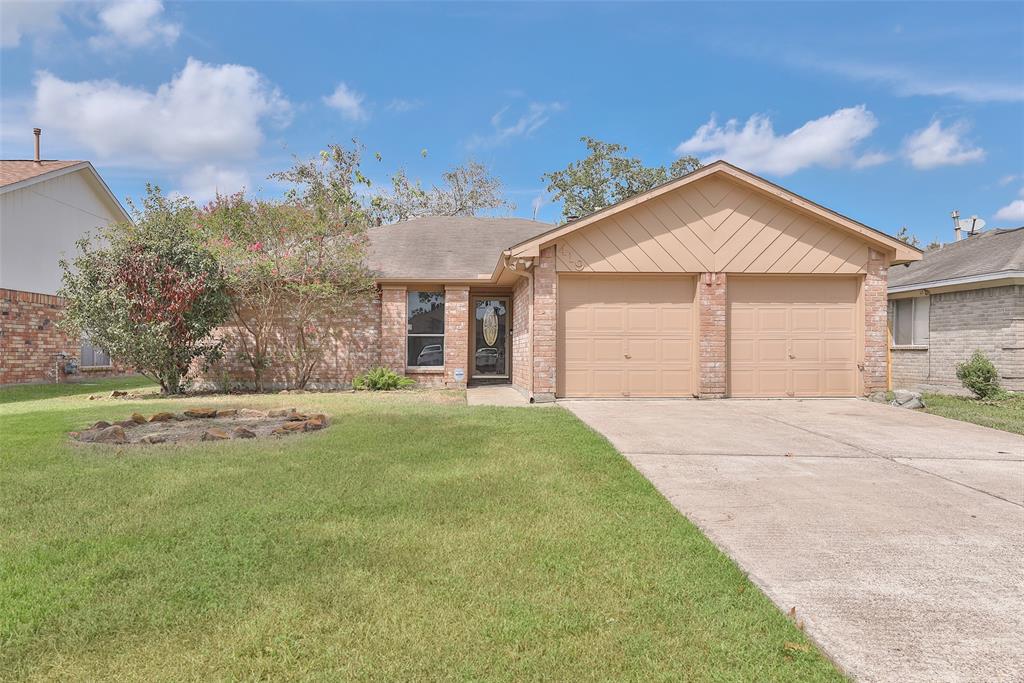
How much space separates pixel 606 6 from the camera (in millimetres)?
11852

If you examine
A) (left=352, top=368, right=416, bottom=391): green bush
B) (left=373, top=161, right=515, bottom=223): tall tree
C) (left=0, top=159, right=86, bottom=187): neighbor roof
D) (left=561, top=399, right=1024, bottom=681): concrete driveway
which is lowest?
(left=561, top=399, right=1024, bottom=681): concrete driveway

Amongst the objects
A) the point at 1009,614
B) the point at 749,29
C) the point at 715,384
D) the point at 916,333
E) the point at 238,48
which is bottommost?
the point at 1009,614

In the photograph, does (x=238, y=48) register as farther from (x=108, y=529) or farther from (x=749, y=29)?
(x=108, y=529)

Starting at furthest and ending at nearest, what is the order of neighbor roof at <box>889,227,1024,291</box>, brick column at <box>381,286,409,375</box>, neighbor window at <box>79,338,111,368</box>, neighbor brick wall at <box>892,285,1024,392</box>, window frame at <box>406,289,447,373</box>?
neighbor window at <box>79,338,111,368</box>
window frame at <box>406,289,447,373</box>
brick column at <box>381,286,409,375</box>
neighbor roof at <box>889,227,1024,291</box>
neighbor brick wall at <box>892,285,1024,392</box>

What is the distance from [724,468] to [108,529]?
17.0 ft

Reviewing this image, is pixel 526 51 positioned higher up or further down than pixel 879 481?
higher up

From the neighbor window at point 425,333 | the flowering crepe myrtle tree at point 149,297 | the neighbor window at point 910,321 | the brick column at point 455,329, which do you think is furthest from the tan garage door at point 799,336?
the flowering crepe myrtle tree at point 149,297

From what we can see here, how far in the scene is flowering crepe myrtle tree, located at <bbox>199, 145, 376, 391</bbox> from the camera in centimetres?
1358

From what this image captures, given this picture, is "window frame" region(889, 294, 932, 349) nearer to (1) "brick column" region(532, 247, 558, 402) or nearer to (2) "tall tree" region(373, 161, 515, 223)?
(1) "brick column" region(532, 247, 558, 402)

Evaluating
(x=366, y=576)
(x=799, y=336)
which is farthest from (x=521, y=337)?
(x=366, y=576)

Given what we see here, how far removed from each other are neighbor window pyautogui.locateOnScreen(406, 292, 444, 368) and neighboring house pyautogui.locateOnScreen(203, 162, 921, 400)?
3.27 metres

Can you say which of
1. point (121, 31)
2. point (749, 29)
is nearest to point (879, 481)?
→ point (749, 29)

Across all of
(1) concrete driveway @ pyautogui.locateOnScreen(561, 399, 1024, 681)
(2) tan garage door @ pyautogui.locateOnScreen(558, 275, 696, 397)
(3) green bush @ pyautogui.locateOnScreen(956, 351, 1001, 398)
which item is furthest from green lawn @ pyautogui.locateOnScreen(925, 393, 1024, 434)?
(2) tan garage door @ pyautogui.locateOnScreen(558, 275, 696, 397)

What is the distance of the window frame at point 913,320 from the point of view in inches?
615
